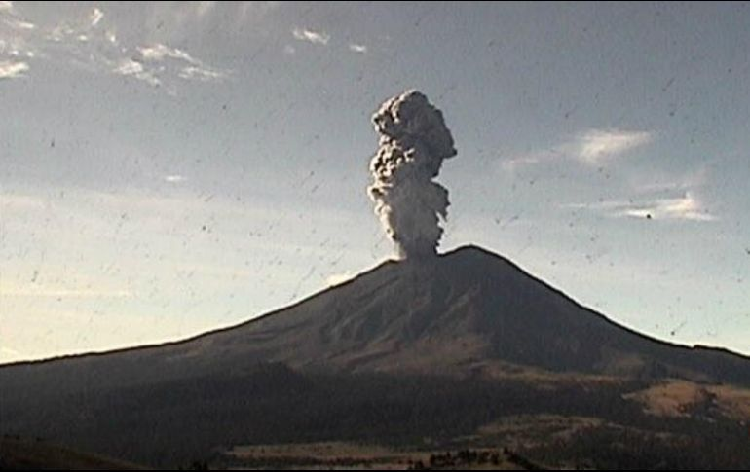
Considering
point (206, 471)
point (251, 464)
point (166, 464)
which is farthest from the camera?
point (166, 464)

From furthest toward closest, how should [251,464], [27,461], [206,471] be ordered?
[251,464]
[206,471]
[27,461]

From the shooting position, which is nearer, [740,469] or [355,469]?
[355,469]

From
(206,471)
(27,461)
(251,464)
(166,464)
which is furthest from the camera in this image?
(166,464)

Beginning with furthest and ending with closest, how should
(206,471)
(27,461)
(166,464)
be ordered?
(166,464), (206,471), (27,461)

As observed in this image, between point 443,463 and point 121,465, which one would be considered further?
point 443,463

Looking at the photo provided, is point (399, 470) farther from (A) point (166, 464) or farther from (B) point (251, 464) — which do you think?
(A) point (166, 464)

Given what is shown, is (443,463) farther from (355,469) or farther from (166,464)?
(166,464)

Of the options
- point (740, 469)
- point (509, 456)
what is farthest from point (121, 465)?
point (740, 469)

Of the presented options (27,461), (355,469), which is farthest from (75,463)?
(355,469)
